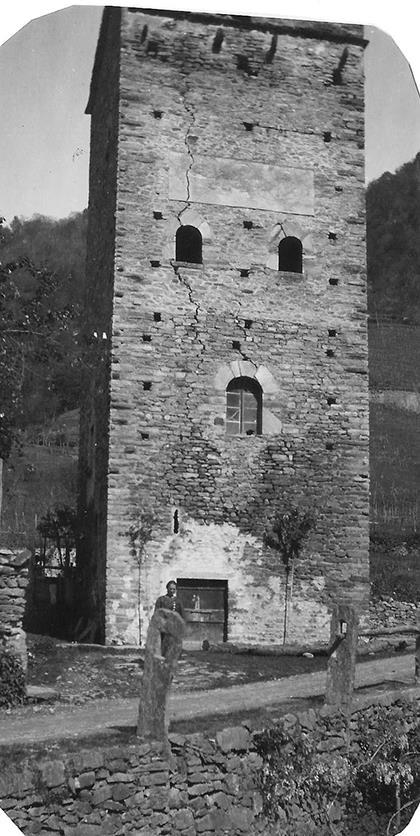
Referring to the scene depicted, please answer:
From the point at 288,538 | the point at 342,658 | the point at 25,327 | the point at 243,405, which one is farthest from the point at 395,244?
the point at 342,658

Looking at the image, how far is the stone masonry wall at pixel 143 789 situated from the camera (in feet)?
22.8

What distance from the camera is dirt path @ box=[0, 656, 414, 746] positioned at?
26.8 ft

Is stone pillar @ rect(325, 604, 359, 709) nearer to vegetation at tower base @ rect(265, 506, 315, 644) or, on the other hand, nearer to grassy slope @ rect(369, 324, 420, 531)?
vegetation at tower base @ rect(265, 506, 315, 644)

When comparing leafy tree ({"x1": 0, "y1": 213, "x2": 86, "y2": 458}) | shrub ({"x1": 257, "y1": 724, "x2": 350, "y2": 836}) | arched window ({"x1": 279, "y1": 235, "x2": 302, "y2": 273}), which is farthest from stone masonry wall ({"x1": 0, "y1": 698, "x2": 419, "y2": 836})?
arched window ({"x1": 279, "y1": 235, "x2": 302, "y2": 273})

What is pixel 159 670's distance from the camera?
8.15 metres

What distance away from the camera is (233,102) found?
16.1m

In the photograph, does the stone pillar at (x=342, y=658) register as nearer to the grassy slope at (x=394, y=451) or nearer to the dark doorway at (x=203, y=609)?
the dark doorway at (x=203, y=609)

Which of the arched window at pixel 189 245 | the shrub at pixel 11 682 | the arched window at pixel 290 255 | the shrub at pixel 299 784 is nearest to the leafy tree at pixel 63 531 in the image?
the arched window at pixel 189 245

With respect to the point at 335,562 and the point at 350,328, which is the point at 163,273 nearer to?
the point at 350,328

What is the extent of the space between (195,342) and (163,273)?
3.74 feet

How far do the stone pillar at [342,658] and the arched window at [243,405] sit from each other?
6049mm

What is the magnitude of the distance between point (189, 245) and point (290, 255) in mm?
1636

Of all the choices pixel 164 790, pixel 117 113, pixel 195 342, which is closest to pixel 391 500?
pixel 195 342

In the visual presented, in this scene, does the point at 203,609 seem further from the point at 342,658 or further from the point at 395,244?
the point at 395,244
